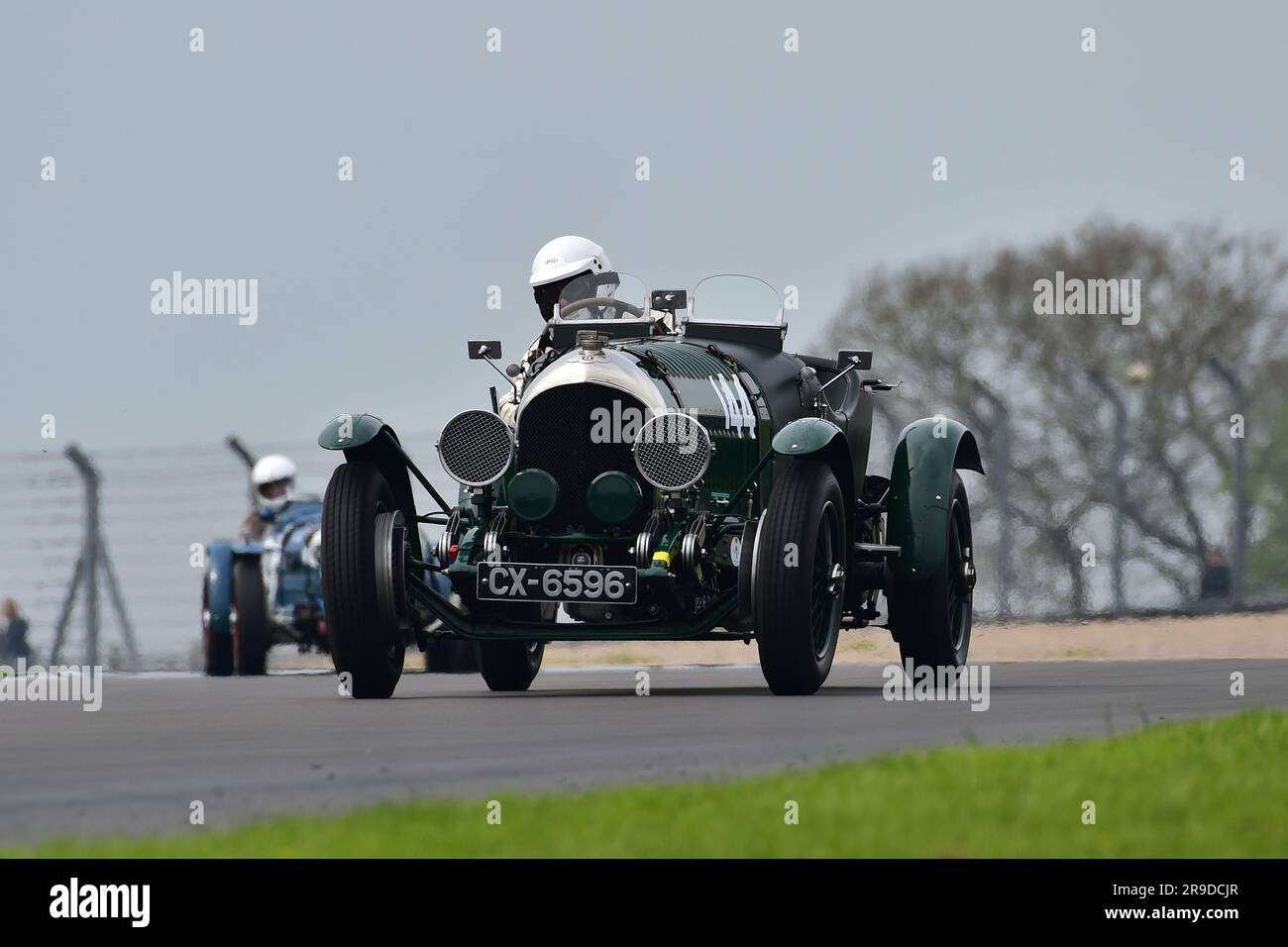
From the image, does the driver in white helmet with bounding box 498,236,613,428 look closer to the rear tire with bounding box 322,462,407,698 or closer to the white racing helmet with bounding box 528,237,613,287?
the white racing helmet with bounding box 528,237,613,287

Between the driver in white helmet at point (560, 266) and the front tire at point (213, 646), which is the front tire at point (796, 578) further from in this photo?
the front tire at point (213, 646)

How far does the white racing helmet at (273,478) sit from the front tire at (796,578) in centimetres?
962

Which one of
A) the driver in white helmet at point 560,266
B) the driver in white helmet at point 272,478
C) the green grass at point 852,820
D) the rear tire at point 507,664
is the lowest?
the green grass at point 852,820

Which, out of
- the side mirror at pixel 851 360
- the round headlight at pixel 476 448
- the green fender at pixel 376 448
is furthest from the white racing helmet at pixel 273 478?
the round headlight at pixel 476 448

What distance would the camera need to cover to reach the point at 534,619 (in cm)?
1275

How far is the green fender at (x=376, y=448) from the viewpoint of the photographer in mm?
12578

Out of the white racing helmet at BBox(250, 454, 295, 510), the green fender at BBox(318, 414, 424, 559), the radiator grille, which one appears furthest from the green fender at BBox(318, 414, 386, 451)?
the white racing helmet at BBox(250, 454, 295, 510)

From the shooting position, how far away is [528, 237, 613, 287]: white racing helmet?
47.0 ft

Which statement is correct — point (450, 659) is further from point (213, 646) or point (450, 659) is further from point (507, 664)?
point (507, 664)

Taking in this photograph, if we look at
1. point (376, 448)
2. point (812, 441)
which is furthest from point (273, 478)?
point (812, 441)

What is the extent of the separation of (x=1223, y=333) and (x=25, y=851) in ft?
112
